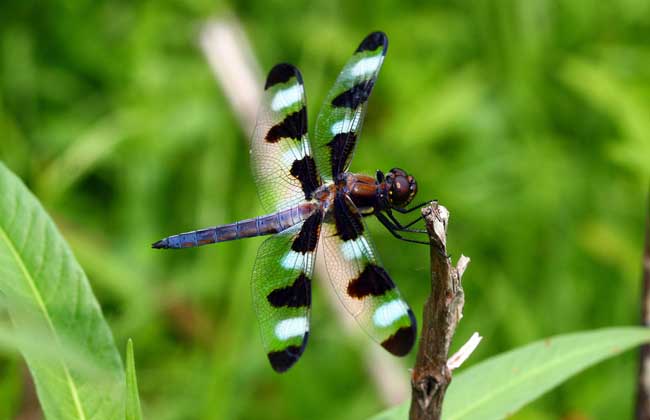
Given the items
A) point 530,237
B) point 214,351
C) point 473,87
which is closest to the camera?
point 214,351

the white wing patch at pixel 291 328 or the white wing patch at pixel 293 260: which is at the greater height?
the white wing patch at pixel 293 260

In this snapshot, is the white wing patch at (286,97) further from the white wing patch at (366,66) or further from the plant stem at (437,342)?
the plant stem at (437,342)

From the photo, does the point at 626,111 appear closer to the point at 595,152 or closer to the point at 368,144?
the point at 595,152

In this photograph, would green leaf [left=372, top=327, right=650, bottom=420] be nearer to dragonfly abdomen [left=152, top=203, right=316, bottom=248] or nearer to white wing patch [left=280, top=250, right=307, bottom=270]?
white wing patch [left=280, top=250, right=307, bottom=270]

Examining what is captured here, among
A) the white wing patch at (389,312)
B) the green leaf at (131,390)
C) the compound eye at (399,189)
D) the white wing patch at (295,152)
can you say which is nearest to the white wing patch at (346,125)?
the white wing patch at (295,152)

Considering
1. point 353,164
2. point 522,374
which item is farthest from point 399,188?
point 353,164

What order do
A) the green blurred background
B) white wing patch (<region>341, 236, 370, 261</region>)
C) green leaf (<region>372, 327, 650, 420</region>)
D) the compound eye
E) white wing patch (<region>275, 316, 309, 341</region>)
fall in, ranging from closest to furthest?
green leaf (<region>372, 327, 650, 420</region>)
white wing patch (<region>275, 316, 309, 341</region>)
white wing patch (<region>341, 236, 370, 261</region>)
the compound eye
the green blurred background

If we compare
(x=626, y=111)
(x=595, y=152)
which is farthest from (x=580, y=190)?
(x=626, y=111)

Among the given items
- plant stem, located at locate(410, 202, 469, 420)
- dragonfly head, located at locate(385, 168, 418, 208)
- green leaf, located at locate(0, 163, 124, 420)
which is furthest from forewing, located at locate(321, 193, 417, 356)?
green leaf, located at locate(0, 163, 124, 420)
